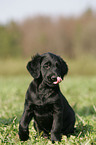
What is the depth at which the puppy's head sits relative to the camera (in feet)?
12.4

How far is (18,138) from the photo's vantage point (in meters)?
4.15

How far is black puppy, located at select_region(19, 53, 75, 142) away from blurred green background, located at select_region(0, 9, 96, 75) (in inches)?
1454

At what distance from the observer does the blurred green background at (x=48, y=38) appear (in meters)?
50.5

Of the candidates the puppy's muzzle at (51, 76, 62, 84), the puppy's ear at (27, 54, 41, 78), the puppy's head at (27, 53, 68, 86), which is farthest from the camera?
the puppy's ear at (27, 54, 41, 78)

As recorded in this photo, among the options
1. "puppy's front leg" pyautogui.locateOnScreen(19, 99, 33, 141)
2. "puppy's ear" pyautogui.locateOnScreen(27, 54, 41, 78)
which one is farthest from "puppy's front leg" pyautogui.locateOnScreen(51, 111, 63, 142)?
"puppy's ear" pyautogui.locateOnScreen(27, 54, 41, 78)

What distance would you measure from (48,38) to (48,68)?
53.3 metres

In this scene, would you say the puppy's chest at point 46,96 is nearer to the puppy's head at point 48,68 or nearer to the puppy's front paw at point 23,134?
the puppy's head at point 48,68

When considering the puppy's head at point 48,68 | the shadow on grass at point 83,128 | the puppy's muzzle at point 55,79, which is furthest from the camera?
the shadow on grass at point 83,128

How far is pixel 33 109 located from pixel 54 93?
0.47 meters

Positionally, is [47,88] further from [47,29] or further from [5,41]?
[47,29]

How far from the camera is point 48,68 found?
396 centimetres

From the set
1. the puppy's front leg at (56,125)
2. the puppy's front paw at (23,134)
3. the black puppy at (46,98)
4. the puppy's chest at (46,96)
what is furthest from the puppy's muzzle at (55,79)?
the puppy's front paw at (23,134)

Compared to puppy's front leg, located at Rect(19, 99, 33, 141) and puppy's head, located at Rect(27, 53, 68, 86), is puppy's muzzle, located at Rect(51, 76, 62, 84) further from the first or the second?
puppy's front leg, located at Rect(19, 99, 33, 141)

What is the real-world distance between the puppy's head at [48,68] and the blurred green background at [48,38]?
36.9 meters
